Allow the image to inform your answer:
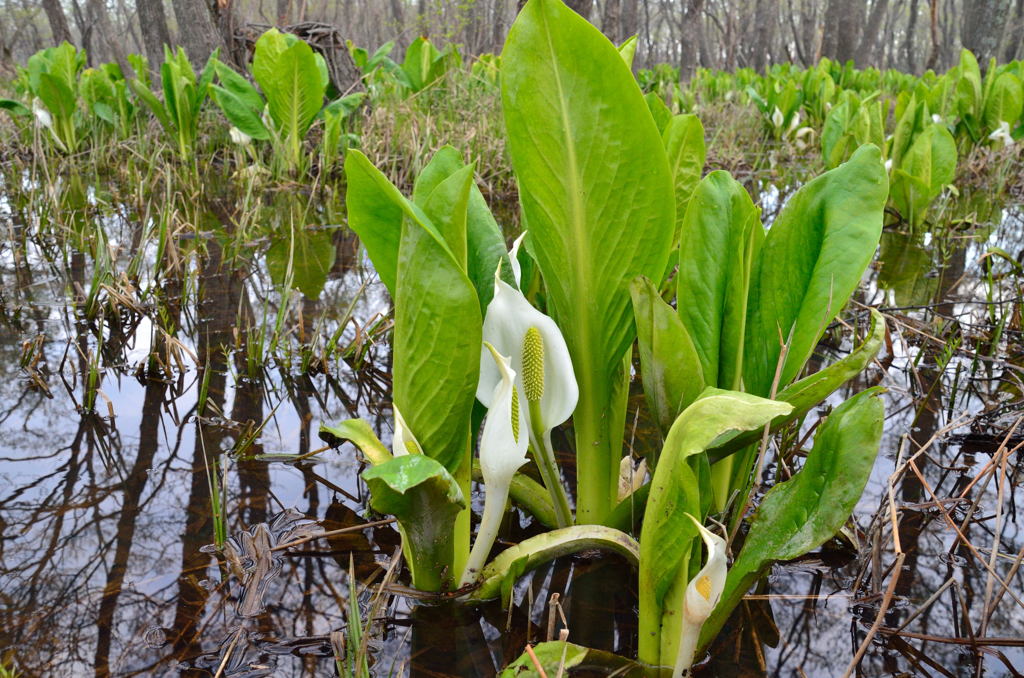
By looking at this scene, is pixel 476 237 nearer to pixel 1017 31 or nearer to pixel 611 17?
pixel 611 17

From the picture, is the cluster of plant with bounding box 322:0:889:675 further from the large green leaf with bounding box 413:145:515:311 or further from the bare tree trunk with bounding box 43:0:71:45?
the bare tree trunk with bounding box 43:0:71:45

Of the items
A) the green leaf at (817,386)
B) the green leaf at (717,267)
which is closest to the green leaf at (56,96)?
the green leaf at (717,267)

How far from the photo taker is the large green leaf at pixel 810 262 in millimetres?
1162

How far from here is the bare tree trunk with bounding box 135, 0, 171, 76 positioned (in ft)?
24.8

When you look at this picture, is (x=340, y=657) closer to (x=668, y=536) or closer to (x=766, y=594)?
(x=668, y=536)

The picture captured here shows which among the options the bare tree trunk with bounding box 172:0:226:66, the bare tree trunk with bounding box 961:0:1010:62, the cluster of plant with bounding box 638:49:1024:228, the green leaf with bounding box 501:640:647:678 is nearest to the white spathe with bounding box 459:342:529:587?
the green leaf with bounding box 501:640:647:678

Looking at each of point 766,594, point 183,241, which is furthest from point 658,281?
point 183,241

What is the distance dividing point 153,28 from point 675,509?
819 centimetres

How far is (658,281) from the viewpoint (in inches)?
48.0

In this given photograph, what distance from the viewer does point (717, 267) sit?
120 centimetres

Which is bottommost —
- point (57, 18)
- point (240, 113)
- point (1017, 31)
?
point (240, 113)

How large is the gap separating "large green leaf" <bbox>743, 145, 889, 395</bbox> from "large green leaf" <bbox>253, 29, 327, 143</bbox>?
3724 millimetres

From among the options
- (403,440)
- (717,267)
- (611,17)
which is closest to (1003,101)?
(611,17)

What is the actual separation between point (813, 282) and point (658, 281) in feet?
0.72
